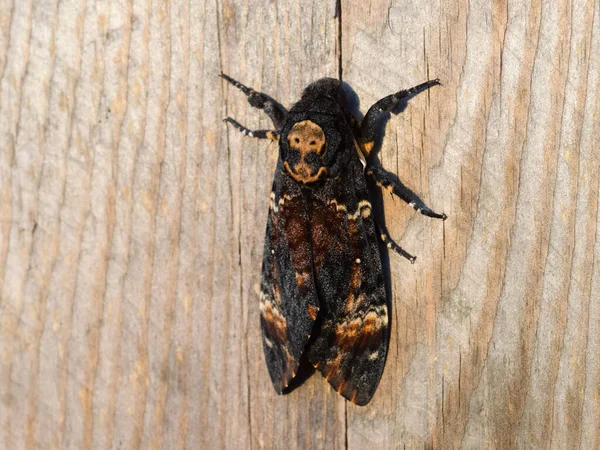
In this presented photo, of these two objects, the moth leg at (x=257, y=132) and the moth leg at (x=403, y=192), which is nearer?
the moth leg at (x=403, y=192)

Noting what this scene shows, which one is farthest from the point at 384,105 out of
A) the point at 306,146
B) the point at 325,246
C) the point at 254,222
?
the point at 254,222

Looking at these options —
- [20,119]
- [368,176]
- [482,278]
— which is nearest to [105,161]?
[20,119]

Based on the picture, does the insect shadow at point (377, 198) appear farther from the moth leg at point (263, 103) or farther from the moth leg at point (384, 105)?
the moth leg at point (263, 103)

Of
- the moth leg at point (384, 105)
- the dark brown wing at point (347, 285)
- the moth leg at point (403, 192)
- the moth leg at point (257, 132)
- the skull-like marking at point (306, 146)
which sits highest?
the moth leg at point (384, 105)

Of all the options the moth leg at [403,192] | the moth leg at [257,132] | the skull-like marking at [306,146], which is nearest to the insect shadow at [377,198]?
the moth leg at [403,192]

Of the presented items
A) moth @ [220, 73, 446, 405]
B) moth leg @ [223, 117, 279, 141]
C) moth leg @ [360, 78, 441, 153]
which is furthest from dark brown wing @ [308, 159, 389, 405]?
moth leg @ [223, 117, 279, 141]

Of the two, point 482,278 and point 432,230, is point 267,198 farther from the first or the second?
point 482,278

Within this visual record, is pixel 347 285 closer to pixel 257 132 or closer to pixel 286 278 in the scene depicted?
pixel 286 278
